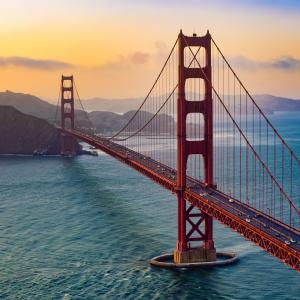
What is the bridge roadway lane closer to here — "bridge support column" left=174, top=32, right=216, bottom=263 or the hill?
"bridge support column" left=174, top=32, right=216, bottom=263

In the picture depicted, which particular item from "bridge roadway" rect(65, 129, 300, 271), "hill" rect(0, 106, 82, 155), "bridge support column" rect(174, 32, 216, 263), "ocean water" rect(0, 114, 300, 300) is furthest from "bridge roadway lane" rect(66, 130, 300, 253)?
"hill" rect(0, 106, 82, 155)

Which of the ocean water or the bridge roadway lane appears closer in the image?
the bridge roadway lane

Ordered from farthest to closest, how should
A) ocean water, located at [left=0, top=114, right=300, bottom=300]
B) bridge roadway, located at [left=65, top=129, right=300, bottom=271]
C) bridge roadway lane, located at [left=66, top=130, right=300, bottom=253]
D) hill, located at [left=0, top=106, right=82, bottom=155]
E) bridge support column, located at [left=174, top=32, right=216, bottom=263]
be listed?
hill, located at [left=0, top=106, right=82, bottom=155], bridge support column, located at [left=174, top=32, right=216, bottom=263], ocean water, located at [left=0, top=114, right=300, bottom=300], bridge roadway lane, located at [left=66, top=130, right=300, bottom=253], bridge roadway, located at [left=65, top=129, right=300, bottom=271]

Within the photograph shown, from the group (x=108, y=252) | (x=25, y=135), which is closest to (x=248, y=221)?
(x=108, y=252)

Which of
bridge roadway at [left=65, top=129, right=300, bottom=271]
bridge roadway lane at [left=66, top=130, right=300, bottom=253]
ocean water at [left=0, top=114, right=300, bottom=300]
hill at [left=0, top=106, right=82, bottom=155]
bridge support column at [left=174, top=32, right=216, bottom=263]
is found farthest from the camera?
hill at [left=0, top=106, right=82, bottom=155]

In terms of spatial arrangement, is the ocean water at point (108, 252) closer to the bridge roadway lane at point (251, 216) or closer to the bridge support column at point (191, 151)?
the bridge support column at point (191, 151)

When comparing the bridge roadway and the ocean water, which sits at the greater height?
the bridge roadway
